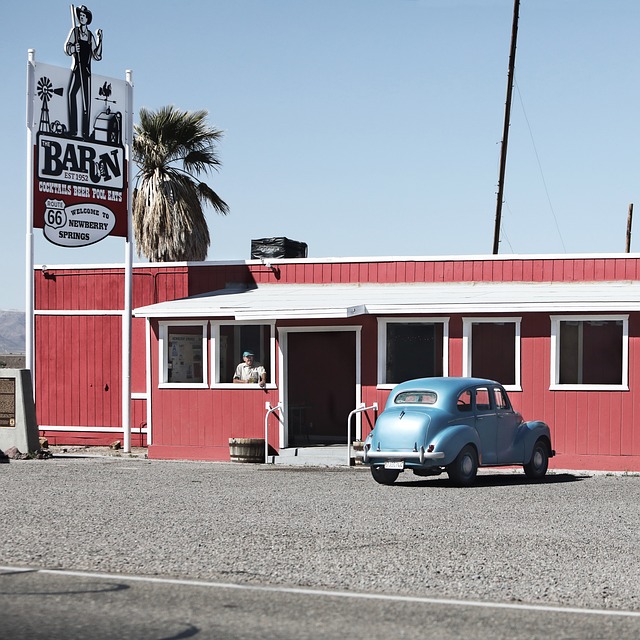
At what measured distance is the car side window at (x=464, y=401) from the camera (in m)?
17.9

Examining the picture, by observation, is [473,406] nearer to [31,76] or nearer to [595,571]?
[595,571]

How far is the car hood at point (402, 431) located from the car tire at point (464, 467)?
2.15 ft

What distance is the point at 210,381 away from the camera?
23.4 m

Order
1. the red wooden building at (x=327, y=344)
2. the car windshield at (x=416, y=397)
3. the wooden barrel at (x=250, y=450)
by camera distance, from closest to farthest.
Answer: the car windshield at (x=416, y=397)
the red wooden building at (x=327, y=344)
the wooden barrel at (x=250, y=450)

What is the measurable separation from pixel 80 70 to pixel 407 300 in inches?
347

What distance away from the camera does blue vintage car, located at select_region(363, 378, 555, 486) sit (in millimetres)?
17094

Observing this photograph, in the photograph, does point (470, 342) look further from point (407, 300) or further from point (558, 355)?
point (558, 355)

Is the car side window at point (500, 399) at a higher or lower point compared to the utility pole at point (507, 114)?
lower

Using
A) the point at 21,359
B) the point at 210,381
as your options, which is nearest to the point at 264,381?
the point at 210,381

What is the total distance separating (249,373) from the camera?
23141 mm

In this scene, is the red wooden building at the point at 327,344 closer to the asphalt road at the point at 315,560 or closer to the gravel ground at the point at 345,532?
the gravel ground at the point at 345,532

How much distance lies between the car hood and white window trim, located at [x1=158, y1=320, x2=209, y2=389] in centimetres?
653

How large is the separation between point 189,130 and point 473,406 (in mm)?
23260

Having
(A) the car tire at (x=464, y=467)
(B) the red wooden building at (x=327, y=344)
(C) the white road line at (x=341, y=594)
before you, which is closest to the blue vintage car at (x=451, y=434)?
(A) the car tire at (x=464, y=467)
